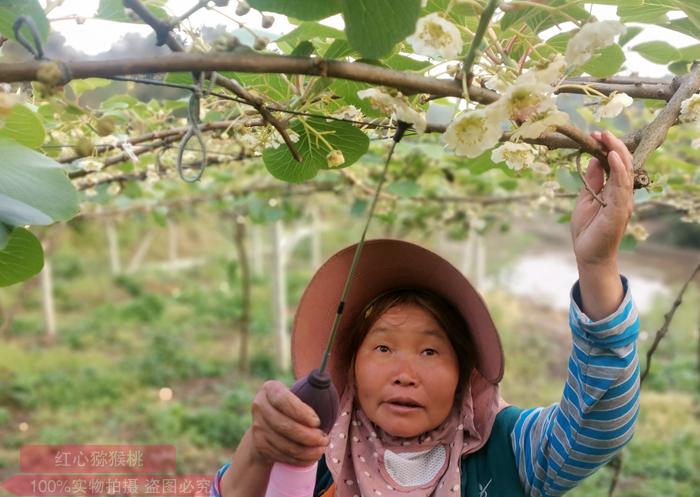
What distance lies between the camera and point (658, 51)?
100 cm

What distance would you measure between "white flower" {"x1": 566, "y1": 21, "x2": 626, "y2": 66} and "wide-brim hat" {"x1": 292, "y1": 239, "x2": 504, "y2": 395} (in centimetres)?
48

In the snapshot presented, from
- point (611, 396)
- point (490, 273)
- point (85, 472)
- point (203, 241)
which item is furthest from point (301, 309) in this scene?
point (203, 241)

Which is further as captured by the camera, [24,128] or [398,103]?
[24,128]

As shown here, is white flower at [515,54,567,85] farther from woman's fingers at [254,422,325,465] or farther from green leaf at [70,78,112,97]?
green leaf at [70,78,112,97]

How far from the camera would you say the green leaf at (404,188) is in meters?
1.93

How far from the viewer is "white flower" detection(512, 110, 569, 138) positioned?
1.99 feet

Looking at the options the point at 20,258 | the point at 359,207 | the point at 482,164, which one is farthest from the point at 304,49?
the point at 359,207

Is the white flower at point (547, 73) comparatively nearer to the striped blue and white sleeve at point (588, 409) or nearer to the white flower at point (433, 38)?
the white flower at point (433, 38)

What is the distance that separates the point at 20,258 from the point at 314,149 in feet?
1.24

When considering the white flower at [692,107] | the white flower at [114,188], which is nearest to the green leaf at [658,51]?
the white flower at [692,107]

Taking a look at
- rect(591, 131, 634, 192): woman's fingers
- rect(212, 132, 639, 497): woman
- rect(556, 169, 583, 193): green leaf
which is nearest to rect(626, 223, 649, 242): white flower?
rect(556, 169, 583, 193): green leaf

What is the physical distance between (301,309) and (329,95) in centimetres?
40

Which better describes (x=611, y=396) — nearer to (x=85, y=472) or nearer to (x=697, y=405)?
(x=85, y=472)

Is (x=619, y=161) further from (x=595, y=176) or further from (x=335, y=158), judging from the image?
(x=335, y=158)
